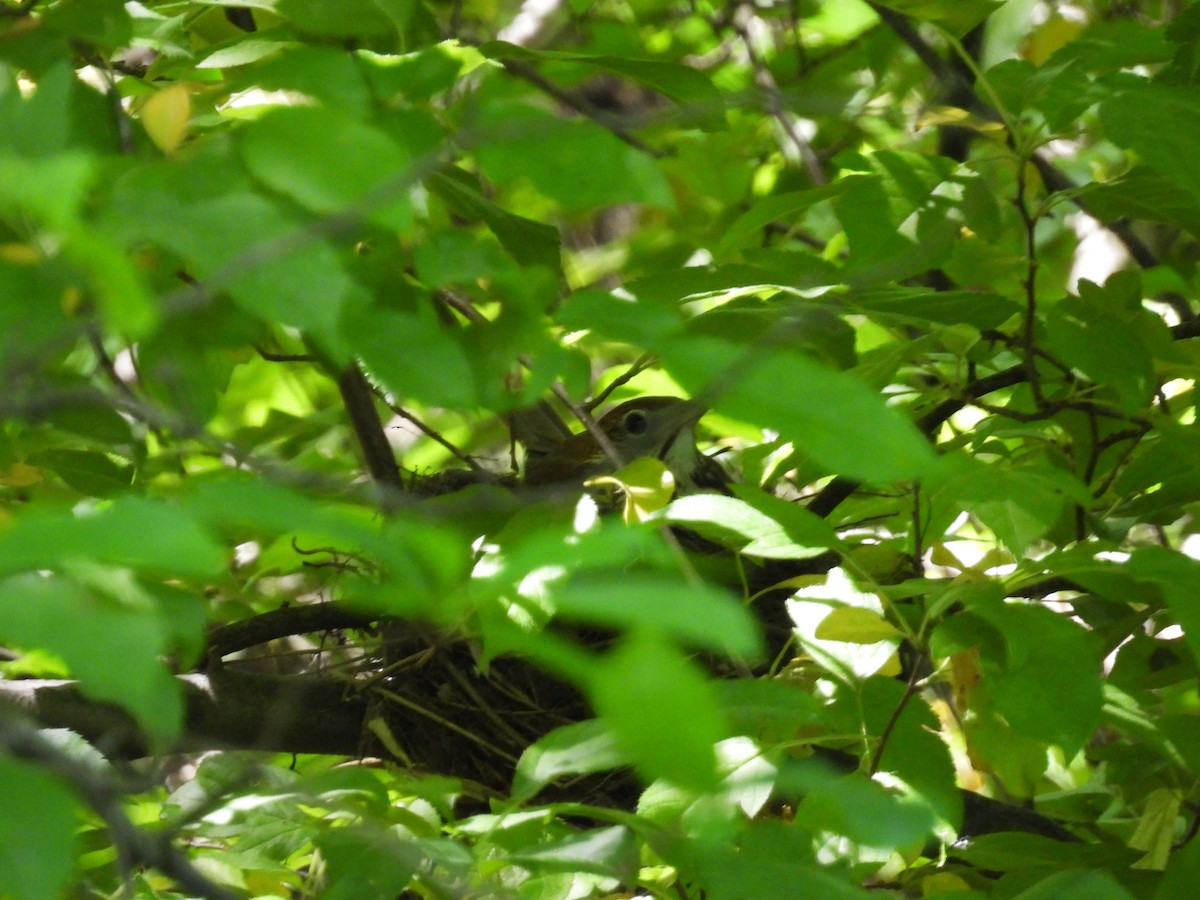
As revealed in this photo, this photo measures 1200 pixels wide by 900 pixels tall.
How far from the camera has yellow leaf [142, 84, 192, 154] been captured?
102 cm

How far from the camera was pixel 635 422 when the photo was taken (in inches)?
86.7

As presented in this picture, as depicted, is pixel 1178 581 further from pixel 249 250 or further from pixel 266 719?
pixel 266 719

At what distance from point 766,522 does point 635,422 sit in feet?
4.09

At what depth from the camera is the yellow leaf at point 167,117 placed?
1018 millimetres

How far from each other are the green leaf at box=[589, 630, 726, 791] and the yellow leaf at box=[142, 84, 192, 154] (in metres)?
0.78

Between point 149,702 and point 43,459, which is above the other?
point 149,702

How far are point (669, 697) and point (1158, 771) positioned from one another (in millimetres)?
1185

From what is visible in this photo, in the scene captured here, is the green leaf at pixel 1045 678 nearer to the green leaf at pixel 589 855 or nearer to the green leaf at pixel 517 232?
the green leaf at pixel 589 855

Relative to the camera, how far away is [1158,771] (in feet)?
4.51

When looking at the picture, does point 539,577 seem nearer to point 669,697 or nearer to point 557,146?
point 557,146

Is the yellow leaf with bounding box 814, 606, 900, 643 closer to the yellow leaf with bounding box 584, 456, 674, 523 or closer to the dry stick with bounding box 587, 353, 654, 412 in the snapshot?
the yellow leaf with bounding box 584, 456, 674, 523

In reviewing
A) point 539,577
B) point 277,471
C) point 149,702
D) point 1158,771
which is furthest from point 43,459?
point 1158,771

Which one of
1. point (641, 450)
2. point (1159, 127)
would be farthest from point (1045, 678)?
point (641, 450)

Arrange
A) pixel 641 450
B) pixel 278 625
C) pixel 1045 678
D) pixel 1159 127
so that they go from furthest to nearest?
pixel 641 450 → pixel 278 625 → pixel 1159 127 → pixel 1045 678
